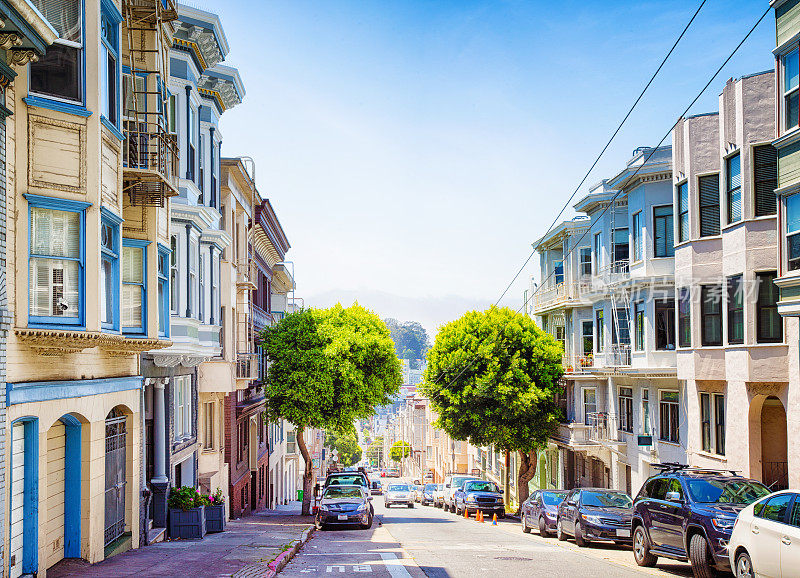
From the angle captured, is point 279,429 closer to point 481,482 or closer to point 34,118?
point 481,482

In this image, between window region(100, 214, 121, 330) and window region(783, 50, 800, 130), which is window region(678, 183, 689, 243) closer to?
window region(783, 50, 800, 130)

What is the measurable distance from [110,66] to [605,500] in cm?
1571

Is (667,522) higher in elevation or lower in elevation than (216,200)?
lower

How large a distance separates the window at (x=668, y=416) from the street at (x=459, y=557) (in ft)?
24.1

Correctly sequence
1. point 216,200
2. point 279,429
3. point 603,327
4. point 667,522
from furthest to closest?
1. point 279,429
2. point 603,327
3. point 216,200
4. point 667,522

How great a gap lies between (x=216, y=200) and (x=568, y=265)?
22651 mm

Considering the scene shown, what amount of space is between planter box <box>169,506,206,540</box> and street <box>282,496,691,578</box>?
281 centimetres

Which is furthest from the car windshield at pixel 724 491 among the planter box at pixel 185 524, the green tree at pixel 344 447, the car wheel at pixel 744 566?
the green tree at pixel 344 447

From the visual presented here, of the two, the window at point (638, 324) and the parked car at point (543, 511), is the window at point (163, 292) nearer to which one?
the parked car at point (543, 511)

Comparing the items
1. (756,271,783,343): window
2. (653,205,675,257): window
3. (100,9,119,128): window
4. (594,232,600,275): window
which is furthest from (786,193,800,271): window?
(594,232,600,275): window

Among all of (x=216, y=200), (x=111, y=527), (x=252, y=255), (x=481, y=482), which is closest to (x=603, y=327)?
(x=481, y=482)

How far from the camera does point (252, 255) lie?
3638 centimetres

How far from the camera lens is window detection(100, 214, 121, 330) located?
13891mm

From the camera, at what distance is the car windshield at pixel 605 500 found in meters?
21.1
